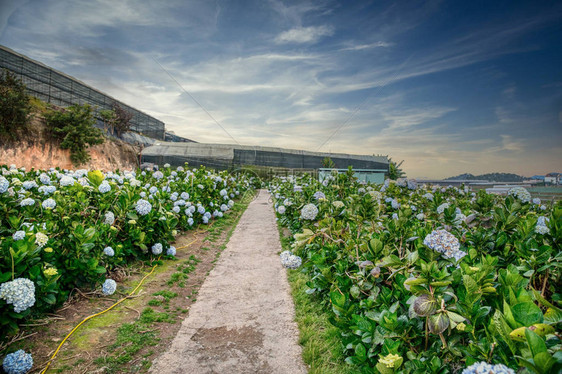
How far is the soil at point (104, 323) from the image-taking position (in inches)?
89.7

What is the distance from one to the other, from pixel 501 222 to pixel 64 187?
216 inches

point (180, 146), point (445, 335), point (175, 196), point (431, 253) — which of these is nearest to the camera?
point (445, 335)

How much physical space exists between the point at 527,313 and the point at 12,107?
2033cm

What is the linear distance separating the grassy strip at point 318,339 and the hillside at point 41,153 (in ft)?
55.3

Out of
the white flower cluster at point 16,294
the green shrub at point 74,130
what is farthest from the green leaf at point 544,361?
the green shrub at point 74,130

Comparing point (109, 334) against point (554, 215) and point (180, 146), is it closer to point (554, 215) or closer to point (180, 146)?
point (554, 215)

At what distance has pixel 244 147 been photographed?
28.5m

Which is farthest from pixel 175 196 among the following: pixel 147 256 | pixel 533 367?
pixel 533 367

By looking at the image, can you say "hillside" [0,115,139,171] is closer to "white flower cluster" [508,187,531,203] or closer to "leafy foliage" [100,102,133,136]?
Answer: "leafy foliage" [100,102,133,136]

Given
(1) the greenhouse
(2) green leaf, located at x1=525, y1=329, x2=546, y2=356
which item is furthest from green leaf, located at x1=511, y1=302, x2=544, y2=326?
(1) the greenhouse

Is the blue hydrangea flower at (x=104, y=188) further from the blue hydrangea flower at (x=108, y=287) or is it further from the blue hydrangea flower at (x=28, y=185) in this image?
the blue hydrangea flower at (x=108, y=287)

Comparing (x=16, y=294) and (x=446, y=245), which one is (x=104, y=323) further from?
(x=446, y=245)

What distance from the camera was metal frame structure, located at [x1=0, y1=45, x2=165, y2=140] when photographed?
57.9ft

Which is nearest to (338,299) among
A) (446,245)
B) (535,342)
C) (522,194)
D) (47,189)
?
(446,245)
